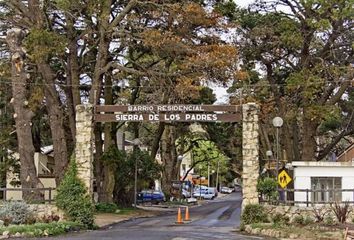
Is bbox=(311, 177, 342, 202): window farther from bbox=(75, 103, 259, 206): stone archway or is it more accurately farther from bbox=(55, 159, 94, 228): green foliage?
bbox=(55, 159, 94, 228): green foliage

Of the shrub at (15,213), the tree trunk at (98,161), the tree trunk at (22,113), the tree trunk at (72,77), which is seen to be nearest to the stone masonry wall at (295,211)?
the shrub at (15,213)

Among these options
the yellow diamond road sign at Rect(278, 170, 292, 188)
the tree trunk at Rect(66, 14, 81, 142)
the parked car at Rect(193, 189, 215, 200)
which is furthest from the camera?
the parked car at Rect(193, 189, 215, 200)

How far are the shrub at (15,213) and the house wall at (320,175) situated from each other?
708 inches

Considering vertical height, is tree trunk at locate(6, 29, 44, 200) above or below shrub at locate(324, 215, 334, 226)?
above

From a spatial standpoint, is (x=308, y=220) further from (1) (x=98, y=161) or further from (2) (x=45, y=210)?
(1) (x=98, y=161)

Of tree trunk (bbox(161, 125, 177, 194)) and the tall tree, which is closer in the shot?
the tall tree

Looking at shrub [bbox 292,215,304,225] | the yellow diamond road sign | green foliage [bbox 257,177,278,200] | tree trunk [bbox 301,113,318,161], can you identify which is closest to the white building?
tree trunk [bbox 301,113,318,161]

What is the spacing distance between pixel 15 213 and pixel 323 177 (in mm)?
21102

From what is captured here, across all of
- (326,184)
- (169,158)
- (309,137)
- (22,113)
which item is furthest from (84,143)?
(169,158)

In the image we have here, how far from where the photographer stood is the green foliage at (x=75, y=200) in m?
26.0

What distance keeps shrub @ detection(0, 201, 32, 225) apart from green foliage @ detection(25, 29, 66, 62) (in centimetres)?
951

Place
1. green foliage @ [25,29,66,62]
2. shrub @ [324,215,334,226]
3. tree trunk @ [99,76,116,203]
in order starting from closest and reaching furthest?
shrub @ [324,215,334,226] → green foliage @ [25,29,66,62] → tree trunk @ [99,76,116,203]

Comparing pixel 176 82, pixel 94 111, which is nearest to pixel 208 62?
pixel 176 82

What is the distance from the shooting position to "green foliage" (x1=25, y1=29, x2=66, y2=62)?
3170 centimetres
